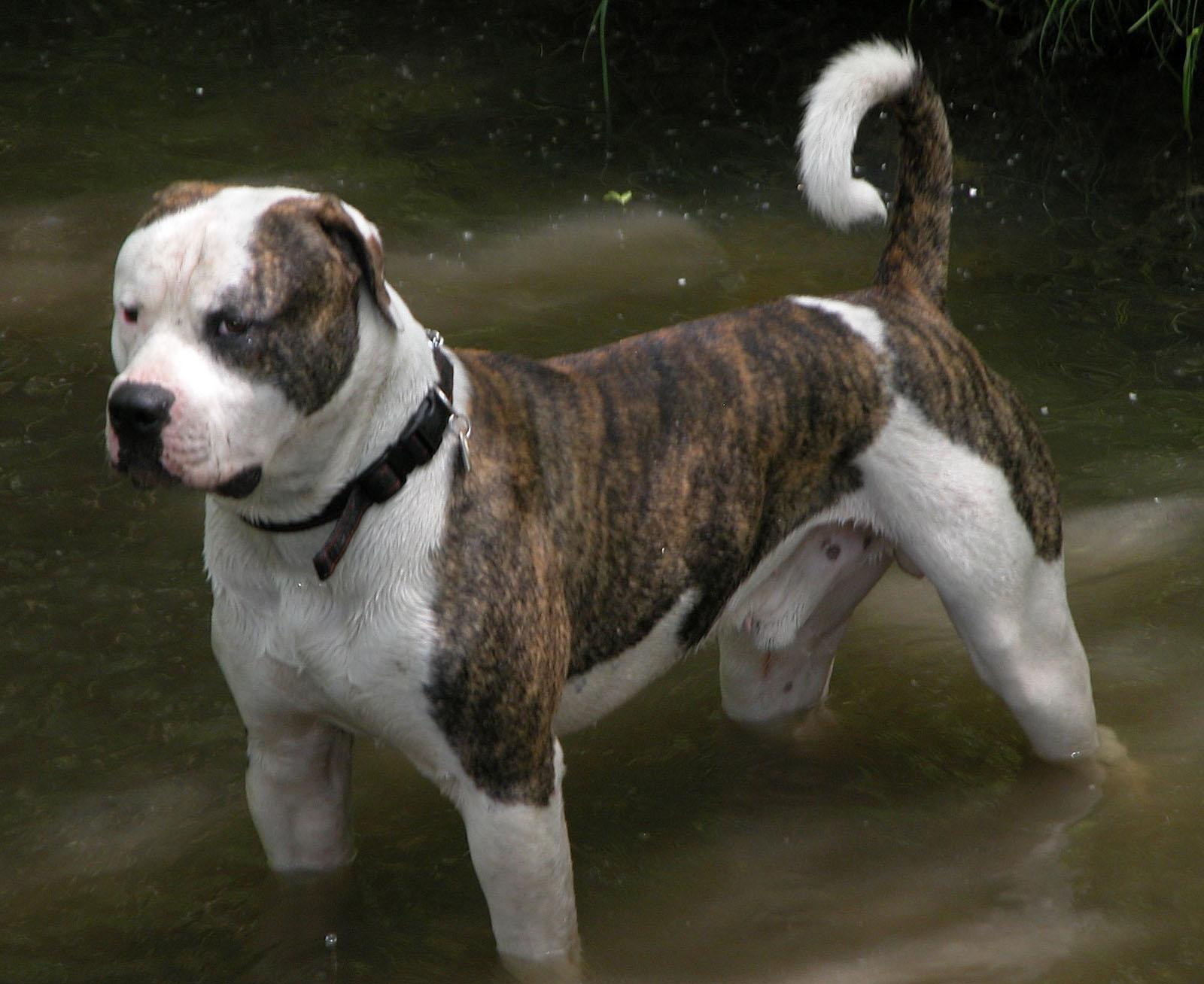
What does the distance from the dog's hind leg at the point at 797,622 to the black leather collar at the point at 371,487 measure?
1010 millimetres

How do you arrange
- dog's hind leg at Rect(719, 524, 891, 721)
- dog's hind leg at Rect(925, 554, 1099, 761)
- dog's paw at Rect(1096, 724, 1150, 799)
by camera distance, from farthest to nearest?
dog's paw at Rect(1096, 724, 1150, 799) < dog's hind leg at Rect(719, 524, 891, 721) < dog's hind leg at Rect(925, 554, 1099, 761)

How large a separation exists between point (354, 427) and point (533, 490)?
40 centimetres

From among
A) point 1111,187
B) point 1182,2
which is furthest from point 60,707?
point 1182,2

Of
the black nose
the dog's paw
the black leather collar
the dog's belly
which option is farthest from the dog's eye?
the dog's paw

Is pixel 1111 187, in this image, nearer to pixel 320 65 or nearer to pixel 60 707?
pixel 320 65

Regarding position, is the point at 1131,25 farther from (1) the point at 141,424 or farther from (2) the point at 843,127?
(1) the point at 141,424

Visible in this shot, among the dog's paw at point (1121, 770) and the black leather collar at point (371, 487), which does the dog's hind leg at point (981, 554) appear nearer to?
the dog's paw at point (1121, 770)

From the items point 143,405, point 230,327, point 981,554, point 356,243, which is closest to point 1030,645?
point 981,554

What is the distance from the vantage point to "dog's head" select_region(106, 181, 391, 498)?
2455mm

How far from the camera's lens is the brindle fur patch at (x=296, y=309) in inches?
99.3

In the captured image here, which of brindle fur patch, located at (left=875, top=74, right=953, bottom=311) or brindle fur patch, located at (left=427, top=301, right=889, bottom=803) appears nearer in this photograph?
brindle fur patch, located at (left=427, top=301, right=889, bottom=803)

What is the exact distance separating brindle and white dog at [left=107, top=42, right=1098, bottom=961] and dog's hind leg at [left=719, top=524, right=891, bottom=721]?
0.01 metres

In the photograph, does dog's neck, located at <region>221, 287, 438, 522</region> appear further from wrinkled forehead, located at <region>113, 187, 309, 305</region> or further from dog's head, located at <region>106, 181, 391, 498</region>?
wrinkled forehead, located at <region>113, 187, 309, 305</region>

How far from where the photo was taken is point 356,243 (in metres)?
2.67
